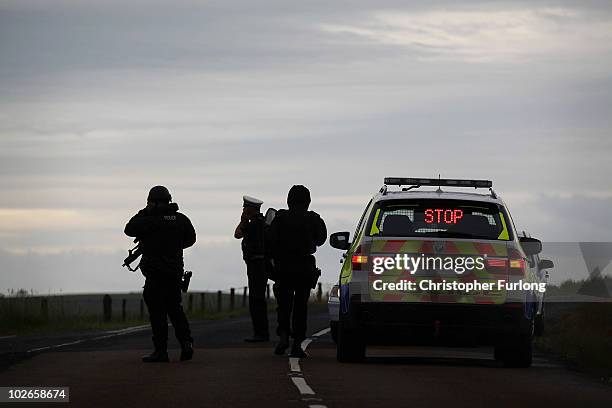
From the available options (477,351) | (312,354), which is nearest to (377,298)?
(312,354)

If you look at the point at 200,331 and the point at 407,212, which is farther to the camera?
the point at 200,331

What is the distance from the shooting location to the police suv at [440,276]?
17375 mm

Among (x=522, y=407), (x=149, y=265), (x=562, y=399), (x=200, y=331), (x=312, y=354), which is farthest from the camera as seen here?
(x=200, y=331)

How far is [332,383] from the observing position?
15.7 m

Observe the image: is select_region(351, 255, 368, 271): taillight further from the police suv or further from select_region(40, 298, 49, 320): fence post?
select_region(40, 298, 49, 320): fence post

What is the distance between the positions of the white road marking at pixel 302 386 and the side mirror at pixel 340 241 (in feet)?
10.00

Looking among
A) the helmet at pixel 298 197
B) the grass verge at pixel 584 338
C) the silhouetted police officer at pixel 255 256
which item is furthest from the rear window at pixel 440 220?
the silhouetted police officer at pixel 255 256

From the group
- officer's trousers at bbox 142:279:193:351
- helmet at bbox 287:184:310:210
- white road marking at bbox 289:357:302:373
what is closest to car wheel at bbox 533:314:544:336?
helmet at bbox 287:184:310:210

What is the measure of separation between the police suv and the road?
523 millimetres

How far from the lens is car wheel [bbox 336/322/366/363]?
18.1 metres

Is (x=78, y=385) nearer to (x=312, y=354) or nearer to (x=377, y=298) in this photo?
(x=377, y=298)

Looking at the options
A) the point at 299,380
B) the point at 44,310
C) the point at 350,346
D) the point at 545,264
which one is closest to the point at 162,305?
the point at 350,346

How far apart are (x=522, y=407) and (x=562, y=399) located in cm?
111

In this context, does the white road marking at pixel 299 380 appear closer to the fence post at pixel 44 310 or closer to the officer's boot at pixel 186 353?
the officer's boot at pixel 186 353
